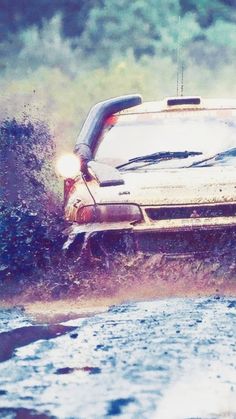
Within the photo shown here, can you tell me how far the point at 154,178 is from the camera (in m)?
5.79

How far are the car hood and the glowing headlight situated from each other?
572 mm

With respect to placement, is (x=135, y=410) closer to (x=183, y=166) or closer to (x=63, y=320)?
(x=63, y=320)

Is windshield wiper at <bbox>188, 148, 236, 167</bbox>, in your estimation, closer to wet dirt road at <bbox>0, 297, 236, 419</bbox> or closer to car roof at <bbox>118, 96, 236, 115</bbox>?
car roof at <bbox>118, 96, 236, 115</bbox>

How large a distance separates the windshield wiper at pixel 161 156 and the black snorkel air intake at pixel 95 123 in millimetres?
365

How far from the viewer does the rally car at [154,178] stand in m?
5.45

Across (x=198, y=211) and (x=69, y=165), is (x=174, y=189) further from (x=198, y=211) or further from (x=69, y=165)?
(x=69, y=165)

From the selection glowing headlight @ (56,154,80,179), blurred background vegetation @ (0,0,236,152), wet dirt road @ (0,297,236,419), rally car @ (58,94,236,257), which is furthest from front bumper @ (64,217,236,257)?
blurred background vegetation @ (0,0,236,152)

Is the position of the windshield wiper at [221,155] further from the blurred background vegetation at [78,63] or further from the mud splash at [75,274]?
the blurred background vegetation at [78,63]

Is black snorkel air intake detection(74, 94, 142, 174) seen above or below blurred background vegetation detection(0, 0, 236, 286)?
below

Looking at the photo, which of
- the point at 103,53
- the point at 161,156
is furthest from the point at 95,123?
the point at 103,53

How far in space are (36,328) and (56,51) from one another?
934 centimetres

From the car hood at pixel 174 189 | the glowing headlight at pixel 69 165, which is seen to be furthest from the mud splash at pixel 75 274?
the glowing headlight at pixel 69 165

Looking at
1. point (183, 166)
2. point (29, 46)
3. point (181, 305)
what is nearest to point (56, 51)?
point (29, 46)

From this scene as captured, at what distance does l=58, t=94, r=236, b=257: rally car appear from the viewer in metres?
5.45
